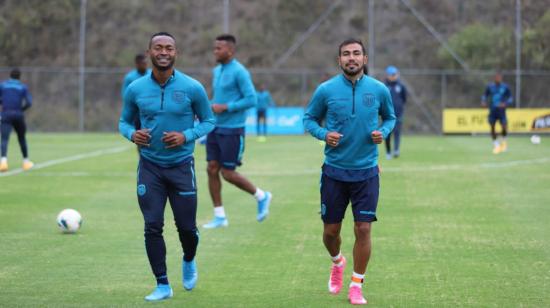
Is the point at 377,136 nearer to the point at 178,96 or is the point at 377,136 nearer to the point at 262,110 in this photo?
the point at 178,96

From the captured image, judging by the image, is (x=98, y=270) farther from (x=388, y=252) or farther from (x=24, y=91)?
(x=24, y=91)

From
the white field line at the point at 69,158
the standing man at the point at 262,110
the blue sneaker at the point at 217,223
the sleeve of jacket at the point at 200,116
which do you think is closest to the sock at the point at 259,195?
the blue sneaker at the point at 217,223

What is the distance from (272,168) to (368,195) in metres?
14.0

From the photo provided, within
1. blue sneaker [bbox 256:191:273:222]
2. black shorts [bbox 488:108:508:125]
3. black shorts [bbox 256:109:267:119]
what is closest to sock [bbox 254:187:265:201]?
blue sneaker [bbox 256:191:273:222]

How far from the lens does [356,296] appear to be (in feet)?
26.6

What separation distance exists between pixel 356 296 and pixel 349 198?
84 cm

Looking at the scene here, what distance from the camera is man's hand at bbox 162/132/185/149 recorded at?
26.6 ft

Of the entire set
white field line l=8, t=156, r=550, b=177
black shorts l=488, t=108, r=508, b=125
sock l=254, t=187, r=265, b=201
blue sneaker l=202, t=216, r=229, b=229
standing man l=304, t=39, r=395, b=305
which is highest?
standing man l=304, t=39, r=395, b=305

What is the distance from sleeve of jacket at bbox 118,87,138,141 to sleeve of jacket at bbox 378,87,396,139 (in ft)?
6.81

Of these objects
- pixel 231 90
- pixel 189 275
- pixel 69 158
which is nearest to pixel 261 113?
pixel 69 158

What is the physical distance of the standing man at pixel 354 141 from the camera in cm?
809

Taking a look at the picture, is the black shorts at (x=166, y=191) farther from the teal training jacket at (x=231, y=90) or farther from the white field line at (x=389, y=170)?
the white field line at (x=389, y=170)

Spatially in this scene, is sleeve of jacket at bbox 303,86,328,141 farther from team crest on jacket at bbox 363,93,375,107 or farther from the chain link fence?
the chain link fence

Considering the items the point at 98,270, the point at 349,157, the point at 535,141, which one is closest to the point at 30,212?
the point at 98,270
